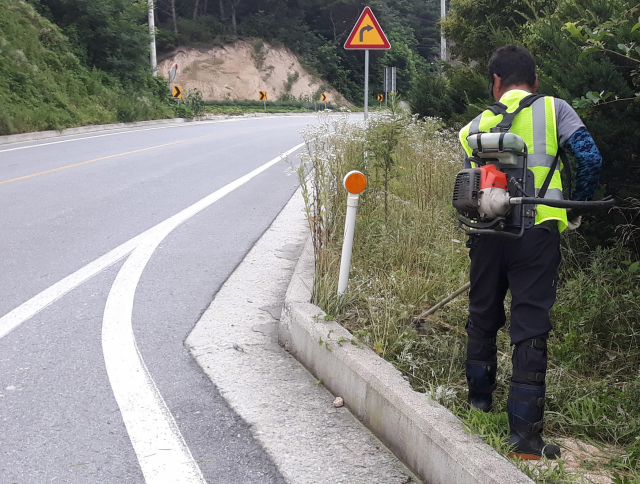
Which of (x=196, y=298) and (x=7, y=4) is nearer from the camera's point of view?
(x=196, y=298)

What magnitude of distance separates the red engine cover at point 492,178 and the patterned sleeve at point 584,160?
1.04 ft

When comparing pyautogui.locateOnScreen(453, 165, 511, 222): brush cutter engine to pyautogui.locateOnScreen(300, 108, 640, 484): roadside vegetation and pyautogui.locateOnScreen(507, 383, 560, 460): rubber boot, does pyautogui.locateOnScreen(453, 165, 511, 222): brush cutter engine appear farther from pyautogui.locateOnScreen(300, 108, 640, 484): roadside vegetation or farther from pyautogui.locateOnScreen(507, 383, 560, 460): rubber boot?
pyautogui.locateOnScreen(300, 108, 640, 484): roadside vegetation

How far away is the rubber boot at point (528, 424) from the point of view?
291cm

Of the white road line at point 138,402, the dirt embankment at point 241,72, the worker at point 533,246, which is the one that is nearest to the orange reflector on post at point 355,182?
the worker at point 533,246

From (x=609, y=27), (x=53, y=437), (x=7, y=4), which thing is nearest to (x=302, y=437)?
(x=53, y=437)

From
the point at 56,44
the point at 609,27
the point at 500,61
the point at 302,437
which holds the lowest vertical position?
the point at 302,437

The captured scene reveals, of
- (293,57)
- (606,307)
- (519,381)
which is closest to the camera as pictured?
(519,381)

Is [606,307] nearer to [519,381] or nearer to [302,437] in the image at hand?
[519,381]

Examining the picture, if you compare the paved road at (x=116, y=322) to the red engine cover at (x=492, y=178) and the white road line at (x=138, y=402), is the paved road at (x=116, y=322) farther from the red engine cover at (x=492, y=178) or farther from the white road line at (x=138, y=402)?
the red engine cover at (x=492, y=178)

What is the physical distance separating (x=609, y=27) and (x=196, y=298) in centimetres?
348

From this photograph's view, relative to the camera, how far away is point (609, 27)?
4.30 metres

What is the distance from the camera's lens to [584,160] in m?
2.96

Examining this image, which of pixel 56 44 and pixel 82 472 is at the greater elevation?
pixel 56 44

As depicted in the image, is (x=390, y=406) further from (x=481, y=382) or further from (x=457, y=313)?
(x=457, y=313)
